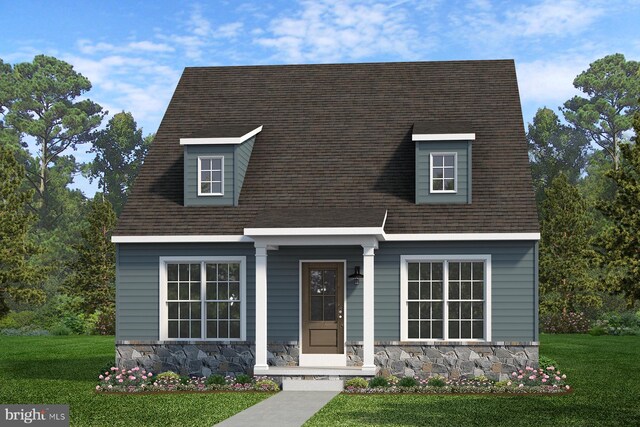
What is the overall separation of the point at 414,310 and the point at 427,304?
0.32 m

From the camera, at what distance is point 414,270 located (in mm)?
19938

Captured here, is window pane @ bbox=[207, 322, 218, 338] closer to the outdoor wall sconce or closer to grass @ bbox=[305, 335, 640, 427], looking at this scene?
the outdoor wall sconce

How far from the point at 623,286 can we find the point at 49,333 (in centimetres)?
2711

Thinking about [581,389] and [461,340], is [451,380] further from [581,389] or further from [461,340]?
[581,389]

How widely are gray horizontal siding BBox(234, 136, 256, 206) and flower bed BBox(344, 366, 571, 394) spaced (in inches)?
208

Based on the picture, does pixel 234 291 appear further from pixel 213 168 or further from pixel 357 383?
pixel 357 383

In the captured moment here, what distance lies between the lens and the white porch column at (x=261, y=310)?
1898 centimetres

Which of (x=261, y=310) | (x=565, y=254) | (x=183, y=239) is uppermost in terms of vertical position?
(x=183, y=239)

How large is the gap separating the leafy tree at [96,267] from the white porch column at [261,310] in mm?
20650

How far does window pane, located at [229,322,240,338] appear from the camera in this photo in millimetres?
20203

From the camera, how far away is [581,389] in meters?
18.9

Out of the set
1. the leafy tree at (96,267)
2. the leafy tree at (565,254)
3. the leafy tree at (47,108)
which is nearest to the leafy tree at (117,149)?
the leafy tree at (47,108)

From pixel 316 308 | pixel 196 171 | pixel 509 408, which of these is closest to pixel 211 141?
pixel 196 171

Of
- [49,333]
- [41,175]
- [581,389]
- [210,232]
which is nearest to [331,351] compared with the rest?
[210,232]
